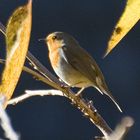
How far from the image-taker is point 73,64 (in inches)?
82.0

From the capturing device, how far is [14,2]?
4801 millimetres

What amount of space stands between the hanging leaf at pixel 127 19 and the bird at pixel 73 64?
118 cm

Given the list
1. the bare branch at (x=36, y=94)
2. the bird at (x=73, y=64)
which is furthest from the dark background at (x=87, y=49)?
the bare branch at (x=36, y=94)

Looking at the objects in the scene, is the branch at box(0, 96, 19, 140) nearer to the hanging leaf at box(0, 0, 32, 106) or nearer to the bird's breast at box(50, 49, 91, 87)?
the hanging leaf at box(0, 0, 32, 106)

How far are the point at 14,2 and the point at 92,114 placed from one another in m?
4.31

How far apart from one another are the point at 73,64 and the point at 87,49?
2.68 m

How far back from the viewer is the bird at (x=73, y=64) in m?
1.85

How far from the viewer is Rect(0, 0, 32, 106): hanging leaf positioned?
0.46 m

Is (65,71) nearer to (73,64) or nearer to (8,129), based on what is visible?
(73,64)

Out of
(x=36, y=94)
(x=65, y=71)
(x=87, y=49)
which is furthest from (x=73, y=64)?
(x=87, y=49)

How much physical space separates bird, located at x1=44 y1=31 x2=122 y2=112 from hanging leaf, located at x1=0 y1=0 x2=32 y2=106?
122 centimetres

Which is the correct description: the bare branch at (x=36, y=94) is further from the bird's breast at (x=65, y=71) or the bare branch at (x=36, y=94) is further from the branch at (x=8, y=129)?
the bird's breast at (x=65, y=71)

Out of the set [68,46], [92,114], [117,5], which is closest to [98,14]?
[117,5]

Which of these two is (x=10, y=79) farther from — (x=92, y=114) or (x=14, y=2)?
(x=14, y=2)
